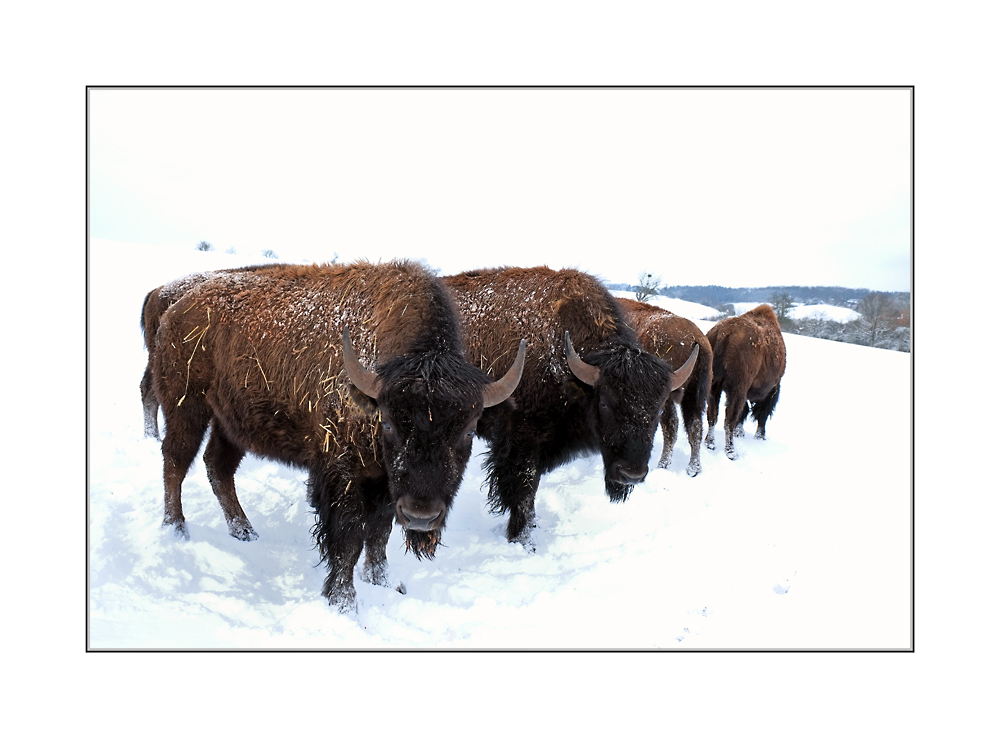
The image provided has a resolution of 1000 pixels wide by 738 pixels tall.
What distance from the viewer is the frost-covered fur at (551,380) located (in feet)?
15.2

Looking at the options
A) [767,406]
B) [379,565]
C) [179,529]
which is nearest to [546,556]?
[379,565]

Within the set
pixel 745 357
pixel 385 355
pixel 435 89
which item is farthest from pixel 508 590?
pixel 745 357

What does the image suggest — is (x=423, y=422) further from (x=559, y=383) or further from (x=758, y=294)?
(x=758, y=294)

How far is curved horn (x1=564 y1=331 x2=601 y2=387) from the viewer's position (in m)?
4.68

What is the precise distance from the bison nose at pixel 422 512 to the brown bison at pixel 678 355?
5058 mm

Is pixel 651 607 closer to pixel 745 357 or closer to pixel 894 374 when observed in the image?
pixel 894 374

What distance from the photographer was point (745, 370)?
8.77 m

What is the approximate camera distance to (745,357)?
8.84 metres

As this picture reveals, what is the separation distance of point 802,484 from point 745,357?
4.03 metres

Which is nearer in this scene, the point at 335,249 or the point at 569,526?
the point at 335,249

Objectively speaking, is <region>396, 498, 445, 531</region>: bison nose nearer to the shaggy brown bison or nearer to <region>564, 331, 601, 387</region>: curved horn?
<region>564, 331, 601, 387</region>: curved horn

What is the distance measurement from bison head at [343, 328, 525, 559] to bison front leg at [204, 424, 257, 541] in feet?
8.42

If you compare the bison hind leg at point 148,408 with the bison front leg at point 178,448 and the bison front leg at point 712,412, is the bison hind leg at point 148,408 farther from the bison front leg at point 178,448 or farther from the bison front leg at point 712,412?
the bison front leg at point 712,412

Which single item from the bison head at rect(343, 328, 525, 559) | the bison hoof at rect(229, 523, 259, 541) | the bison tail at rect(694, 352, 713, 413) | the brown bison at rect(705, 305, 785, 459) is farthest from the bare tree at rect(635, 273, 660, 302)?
the bison hoof at rect(229, 523, 259, 541)
